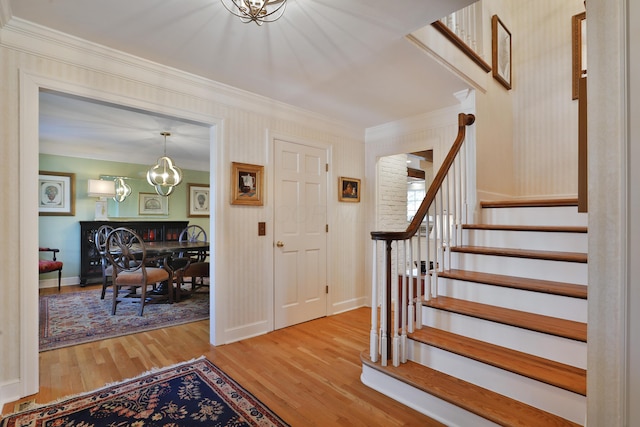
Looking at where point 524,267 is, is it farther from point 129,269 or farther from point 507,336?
point 129,269

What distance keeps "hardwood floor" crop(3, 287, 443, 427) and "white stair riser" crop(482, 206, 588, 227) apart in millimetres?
1687

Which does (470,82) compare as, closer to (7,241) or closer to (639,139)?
(639,139)

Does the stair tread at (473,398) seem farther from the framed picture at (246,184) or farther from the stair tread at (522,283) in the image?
the framed picture at (246,184)

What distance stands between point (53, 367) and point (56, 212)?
393 cm

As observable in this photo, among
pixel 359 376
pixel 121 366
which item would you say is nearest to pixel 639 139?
pixel 359 376

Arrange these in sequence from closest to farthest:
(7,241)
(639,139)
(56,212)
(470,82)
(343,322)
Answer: (639,139) < (7,241) < (470,82) < (343,322) < (56,212)

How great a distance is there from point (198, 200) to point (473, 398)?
657 cm

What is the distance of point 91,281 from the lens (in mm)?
5434

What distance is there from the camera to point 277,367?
96.7 inches

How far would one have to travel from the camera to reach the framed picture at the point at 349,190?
394 cm

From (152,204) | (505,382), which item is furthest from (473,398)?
(152,204)

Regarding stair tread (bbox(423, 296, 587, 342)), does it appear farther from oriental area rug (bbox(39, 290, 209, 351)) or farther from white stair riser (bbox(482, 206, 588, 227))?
oriental area rug (bbox(39, 290, 209, 351))

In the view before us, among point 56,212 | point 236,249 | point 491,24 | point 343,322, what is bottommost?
point 343,322

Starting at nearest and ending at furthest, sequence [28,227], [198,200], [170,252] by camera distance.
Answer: [28,227], [170,252], [198,200]
